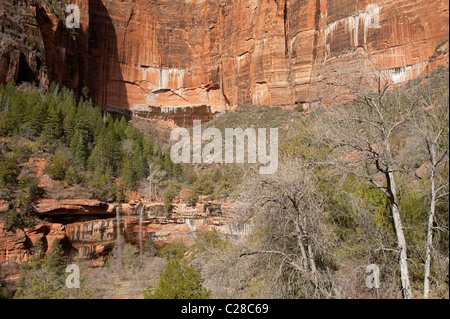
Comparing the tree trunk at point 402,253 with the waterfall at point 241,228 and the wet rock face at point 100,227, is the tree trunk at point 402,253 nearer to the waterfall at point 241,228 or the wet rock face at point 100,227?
the waterfall at point 241,228

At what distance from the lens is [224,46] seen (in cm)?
4931

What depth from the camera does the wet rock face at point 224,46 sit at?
1261 inches

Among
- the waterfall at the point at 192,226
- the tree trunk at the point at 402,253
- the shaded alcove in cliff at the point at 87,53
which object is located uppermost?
the shaded alcove in cliff at the point at 87,53

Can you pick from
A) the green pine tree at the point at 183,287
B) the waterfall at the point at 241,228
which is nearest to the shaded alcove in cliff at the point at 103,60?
the waterfall at the point at 241,228

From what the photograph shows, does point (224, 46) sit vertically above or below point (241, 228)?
above

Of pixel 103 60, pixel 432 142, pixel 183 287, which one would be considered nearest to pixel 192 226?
pixel 183 287

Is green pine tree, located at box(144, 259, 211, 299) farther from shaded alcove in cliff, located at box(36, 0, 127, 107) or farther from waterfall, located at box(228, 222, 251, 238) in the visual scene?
shaded alcove in cliff, located at box(36, 0, 127, 107)

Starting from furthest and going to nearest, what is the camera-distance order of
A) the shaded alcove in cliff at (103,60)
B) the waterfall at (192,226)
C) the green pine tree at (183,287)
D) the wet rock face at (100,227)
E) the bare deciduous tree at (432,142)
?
the shaded alcove in cliff at (103,60), the waterfall at (192,226), the wet rock face at (100,227), the green pine tree at (183,287), the bare deciduous tree at (432,142)

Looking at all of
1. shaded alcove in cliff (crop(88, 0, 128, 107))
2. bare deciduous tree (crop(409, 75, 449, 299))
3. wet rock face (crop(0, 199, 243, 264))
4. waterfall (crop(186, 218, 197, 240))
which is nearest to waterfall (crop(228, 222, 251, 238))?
bare deciduous tree (crop(409, 75, 449, 299))

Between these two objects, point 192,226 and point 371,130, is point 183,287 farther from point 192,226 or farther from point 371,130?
point 192,226

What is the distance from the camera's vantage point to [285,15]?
43031 mm

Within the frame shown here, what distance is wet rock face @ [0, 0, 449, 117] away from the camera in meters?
32.0
